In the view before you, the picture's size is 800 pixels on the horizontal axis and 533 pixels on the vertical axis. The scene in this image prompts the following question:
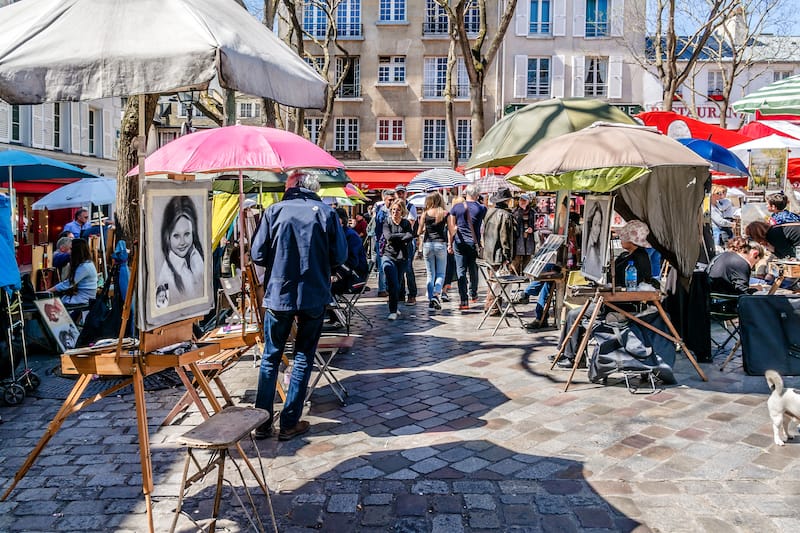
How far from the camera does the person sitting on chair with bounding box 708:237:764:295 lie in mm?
7117

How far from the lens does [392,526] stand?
3.65m

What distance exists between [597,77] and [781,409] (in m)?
32.3

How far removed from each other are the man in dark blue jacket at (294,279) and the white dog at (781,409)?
3096mm

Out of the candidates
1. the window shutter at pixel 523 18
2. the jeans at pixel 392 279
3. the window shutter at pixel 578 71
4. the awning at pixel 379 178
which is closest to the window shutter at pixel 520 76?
the window shutter at pixel 523 18

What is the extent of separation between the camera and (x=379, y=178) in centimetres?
3425

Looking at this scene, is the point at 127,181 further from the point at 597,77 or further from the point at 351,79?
the point at 597,77

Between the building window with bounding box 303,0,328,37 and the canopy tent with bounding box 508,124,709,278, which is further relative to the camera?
the building window with bounding box 303,0,328,37

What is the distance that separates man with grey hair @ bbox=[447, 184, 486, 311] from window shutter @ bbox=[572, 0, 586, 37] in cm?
2651

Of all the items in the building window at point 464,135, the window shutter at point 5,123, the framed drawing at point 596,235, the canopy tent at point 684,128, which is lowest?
the framed drawing at point 596,235

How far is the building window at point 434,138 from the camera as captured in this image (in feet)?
116

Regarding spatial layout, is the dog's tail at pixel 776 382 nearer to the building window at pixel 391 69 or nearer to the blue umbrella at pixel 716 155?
the blue umbrella at pixel 716 155

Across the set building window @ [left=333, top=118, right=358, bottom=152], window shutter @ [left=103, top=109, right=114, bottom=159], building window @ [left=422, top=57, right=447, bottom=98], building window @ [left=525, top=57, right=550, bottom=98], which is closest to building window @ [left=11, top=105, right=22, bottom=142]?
window shutter @ [left=103, top=109, right=114, bottom=159]

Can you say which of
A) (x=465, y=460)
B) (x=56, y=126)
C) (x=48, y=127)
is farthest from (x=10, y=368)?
(x=56, y=126)

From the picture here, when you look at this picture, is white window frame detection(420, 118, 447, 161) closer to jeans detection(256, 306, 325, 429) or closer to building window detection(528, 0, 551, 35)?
building window detection(528, 0, 551, 35)
